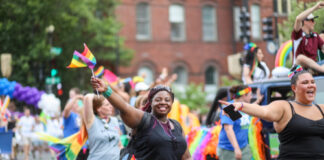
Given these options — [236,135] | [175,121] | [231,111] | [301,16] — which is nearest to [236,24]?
[236,135]

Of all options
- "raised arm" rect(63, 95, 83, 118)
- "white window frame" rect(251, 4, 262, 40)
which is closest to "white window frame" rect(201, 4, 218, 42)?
"white window frame" rect(251, 4, 262, 40)

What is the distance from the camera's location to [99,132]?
21.4 feet

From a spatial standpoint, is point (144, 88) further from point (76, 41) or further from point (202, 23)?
point (202, 23)

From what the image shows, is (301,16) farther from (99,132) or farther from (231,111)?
(99,132)

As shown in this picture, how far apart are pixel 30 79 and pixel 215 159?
17.7 meters

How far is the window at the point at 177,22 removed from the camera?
112 ft

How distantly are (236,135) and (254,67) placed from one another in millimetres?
2326

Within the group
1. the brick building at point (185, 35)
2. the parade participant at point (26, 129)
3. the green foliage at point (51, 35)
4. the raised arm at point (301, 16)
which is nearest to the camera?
the raised arm at point (301, 16)

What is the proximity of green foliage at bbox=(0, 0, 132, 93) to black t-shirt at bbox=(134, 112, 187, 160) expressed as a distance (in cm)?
1909

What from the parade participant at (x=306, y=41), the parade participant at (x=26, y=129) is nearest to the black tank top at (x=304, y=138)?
the parade participant at (x=306, y=41)

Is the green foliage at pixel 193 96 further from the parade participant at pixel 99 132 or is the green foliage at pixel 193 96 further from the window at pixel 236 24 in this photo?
the parade participant at pixel 99 132

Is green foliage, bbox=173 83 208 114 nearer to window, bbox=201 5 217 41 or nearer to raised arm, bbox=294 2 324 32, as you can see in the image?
window, bbox=201 5 217 41

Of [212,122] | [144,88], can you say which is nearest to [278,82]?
[212,122]

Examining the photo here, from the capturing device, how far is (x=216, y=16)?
3531cm
